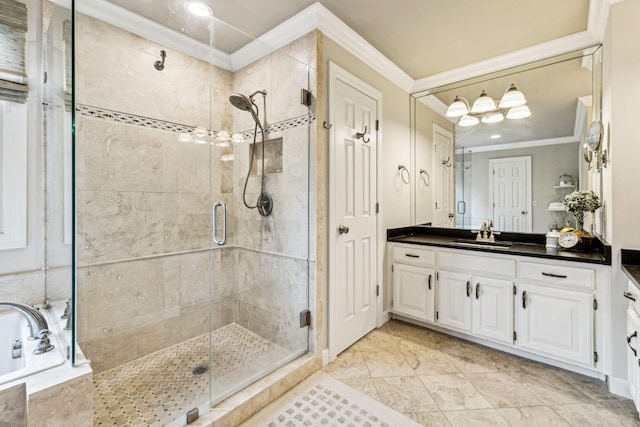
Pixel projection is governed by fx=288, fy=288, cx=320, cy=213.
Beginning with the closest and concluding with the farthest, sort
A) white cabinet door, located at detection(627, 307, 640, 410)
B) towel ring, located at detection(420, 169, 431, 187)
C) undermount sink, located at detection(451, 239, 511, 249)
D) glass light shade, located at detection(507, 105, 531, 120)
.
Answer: white cabinet door, located at detection(627, 307, 640, 410), undermount sink, located at detection(451, 239, 511, 249), glass light shade, located at detection(507, 105, 531, 120), towel ring, located at detection(420, 169, 431, 187)

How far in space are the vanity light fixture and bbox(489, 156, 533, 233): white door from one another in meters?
0.42

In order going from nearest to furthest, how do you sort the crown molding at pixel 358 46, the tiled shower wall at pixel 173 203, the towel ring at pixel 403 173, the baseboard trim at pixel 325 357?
the tiled shower wall at pixel 173 203 → the crown molding at pixel 358 46 → the baseboard trim at pixel 325 357 → the towel ring at pixel 403 173

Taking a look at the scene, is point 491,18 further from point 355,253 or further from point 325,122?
point 355,253

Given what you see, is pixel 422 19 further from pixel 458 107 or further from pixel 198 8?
pixel 198 8

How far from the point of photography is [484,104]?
283 cm

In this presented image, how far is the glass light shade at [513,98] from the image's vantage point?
8.69 feet

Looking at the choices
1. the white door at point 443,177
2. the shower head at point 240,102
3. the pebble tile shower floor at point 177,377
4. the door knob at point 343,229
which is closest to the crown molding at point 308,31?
the shower head at point 240,102

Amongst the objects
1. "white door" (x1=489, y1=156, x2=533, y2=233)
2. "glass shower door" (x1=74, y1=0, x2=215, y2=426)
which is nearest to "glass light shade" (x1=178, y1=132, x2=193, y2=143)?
"glass shower door" (x1=74, y1=0, x2=215, y2=426)

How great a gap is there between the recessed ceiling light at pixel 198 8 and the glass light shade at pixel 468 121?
98.2 inches

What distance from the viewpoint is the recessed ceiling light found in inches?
78.3

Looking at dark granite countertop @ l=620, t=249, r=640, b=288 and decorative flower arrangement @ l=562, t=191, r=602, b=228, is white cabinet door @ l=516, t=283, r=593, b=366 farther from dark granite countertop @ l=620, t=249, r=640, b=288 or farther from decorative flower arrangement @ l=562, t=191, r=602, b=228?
decorative flower arrangement @ l=562, t=191, r=602, b=228

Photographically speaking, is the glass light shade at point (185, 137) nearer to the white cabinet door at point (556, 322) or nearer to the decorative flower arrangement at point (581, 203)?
the white cabinet door at point (556, 322)

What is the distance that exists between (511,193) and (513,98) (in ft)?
2.87

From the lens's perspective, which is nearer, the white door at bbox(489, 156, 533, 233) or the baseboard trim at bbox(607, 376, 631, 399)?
the baseboard trim at bbox(607, 376, 631, 399)
